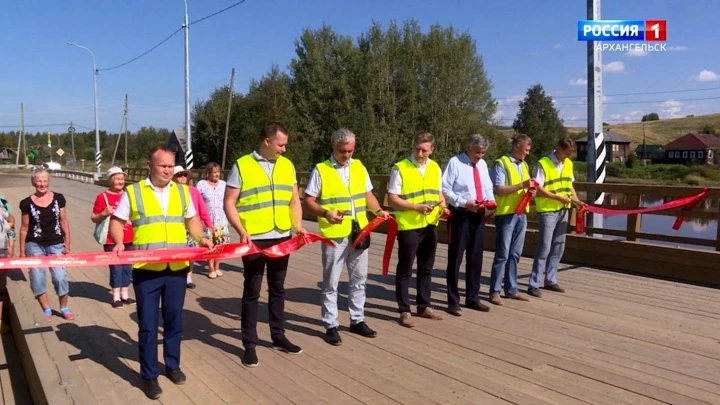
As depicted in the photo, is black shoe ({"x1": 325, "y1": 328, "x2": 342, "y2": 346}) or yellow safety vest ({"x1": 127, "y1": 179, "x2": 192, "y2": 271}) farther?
black shoe ({"x1": 325, "y1": 328, "x2": 342, "y2": 346})

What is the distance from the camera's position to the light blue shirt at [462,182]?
558cm

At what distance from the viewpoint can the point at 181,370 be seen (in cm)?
432

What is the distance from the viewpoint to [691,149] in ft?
215

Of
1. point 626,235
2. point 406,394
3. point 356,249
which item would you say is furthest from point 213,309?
point 626,235

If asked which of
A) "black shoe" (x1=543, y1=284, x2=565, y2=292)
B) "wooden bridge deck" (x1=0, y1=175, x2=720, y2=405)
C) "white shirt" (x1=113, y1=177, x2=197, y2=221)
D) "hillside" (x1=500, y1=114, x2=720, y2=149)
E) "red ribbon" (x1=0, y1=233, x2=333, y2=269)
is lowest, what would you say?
"wooden bridge deck" (x1=0, y1=175, x2=720, y2=405)

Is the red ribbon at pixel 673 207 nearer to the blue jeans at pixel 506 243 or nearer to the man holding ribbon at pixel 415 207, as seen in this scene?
the blue jeans at pixel 506 243

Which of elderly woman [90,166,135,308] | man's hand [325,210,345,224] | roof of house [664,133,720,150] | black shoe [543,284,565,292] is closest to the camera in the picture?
man's hand [325,210,345,224]

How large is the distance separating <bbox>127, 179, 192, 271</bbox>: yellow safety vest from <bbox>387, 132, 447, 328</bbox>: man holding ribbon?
1952 mm

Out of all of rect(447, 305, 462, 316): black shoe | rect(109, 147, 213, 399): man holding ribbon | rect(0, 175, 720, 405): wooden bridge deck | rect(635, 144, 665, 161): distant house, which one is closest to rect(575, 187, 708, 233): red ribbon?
rect(0, 175, 720, 405): wooden bridge deck

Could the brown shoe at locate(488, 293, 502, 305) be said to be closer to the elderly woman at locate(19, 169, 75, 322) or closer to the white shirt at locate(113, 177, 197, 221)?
the white shirt at locate(113, 177, 197, 221)

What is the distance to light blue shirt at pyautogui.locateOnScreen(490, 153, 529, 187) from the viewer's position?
6.04 metres

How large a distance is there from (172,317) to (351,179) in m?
1.72

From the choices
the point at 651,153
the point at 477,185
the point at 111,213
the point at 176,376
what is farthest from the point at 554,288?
the point at 651,153

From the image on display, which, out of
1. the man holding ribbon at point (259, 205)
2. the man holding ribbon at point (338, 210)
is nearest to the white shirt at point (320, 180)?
the man holding ribbon at point (338, 210)
